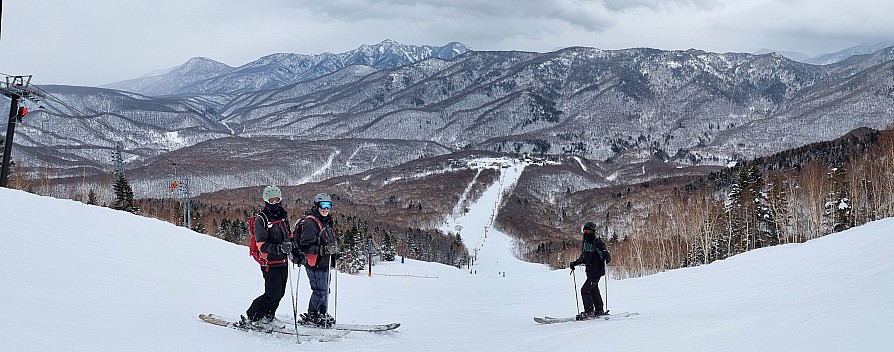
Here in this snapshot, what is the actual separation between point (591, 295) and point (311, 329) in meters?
5.67

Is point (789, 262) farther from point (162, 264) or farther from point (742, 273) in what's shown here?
point (162, 264)

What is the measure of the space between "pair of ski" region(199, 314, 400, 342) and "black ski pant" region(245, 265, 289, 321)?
0.27m

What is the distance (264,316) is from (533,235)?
161689 mm

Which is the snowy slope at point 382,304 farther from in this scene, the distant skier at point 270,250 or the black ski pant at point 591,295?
the black ski pant at point 591,295

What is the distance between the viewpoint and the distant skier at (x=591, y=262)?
36.6ft

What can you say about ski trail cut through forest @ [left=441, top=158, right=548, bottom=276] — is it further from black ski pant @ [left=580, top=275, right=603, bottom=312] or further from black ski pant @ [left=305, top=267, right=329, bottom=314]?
black ski pant @ [left=305, top=267, right=329, bottom=314]

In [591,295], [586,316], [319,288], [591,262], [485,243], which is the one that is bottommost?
[586,316]

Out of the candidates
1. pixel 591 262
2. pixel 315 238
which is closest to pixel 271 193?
pixel 315 238

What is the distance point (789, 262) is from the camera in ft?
57.9

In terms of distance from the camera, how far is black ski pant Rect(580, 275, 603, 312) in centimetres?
1129

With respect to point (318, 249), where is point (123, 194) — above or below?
above

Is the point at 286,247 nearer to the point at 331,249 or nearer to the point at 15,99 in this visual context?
the point at 331,249

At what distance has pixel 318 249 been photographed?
354 inches

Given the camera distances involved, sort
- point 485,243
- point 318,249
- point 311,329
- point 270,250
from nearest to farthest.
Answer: point 270,250 < point 318,249 < point 311,329 < point 485,243
